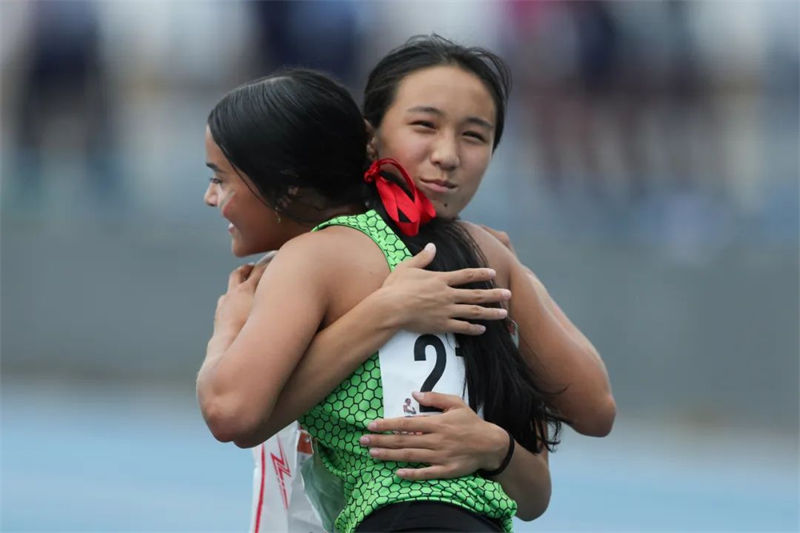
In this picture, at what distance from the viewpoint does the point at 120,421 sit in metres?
8.64

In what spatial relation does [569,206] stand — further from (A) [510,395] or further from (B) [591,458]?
(A) [510,395]

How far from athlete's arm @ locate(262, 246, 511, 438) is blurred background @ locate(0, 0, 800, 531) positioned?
4829 millimetres

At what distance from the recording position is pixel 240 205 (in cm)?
311

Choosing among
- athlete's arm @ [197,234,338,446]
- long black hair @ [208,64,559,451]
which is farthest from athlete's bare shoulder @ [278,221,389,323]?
long black hair @ [208,64,559,451]

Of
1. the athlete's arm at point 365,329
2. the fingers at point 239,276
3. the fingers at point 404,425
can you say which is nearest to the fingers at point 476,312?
the athlete's arm at point 365,329

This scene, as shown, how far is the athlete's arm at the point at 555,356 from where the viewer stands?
10.5 ft

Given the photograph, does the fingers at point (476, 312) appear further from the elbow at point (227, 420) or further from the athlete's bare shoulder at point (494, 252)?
the elbow at point (227, 420)

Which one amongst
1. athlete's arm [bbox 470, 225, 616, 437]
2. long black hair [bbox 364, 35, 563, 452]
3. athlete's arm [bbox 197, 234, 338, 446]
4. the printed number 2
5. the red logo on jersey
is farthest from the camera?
the red logo on jersey

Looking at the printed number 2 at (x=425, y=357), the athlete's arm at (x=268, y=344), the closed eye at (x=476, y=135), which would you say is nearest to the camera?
the athlete's arm at (x=268, y=344)

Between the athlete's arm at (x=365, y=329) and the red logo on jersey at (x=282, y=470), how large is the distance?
0.60 meters

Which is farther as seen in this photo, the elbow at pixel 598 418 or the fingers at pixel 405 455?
the elbow at pixel 598 418

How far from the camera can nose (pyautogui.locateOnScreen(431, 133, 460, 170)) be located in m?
3.00

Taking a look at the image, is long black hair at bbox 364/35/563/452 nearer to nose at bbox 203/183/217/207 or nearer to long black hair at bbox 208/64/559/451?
long black hair at bbox 208/64/559/451

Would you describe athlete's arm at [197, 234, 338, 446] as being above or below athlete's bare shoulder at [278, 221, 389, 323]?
below
